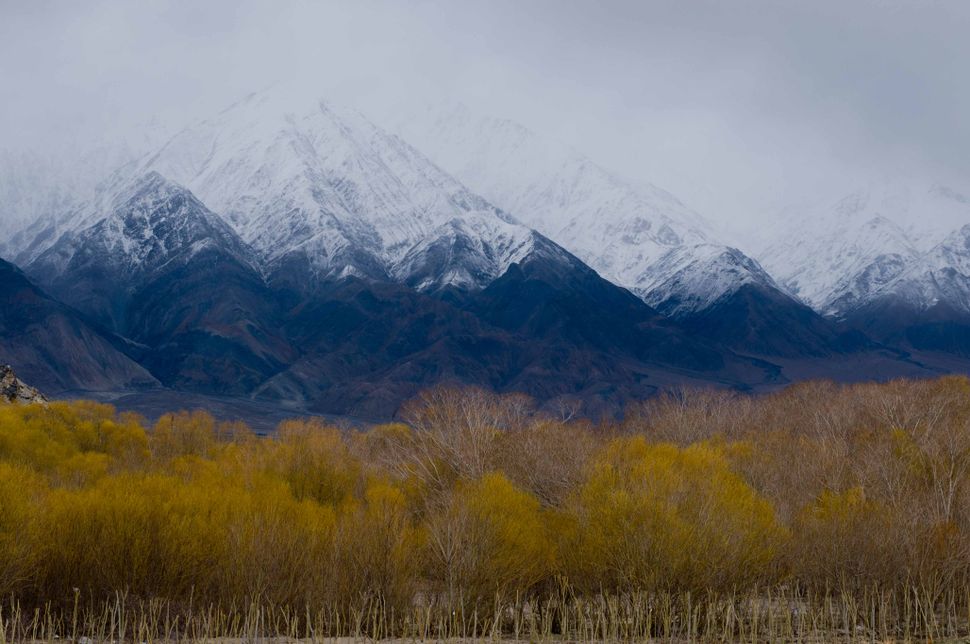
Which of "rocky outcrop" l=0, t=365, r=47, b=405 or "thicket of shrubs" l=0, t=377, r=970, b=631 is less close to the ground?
"rocky outcrop" l=0, t=365, r=47, b=405

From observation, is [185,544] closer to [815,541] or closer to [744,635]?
[744,635]

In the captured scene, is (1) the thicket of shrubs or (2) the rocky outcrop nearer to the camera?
(1) the thicket of shrubs

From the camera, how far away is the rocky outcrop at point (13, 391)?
9425cm

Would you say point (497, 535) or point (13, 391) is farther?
point (13, 391)

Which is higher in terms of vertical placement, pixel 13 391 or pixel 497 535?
pixel 13 391

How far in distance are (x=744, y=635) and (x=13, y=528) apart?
2704 centimetres

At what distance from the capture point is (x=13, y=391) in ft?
314

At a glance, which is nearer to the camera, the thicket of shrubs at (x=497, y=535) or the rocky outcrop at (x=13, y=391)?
the thicket of shrubs at (x=497, y=535)

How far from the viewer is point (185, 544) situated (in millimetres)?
36750

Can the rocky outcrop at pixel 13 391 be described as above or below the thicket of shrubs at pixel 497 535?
above

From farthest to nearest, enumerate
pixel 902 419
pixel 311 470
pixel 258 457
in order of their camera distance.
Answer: pixel 902 419 → pixel 258 457 → pixel 311 470

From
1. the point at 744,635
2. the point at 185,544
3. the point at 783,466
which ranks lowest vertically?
the point at 744,635

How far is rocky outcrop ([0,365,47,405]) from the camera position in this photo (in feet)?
309

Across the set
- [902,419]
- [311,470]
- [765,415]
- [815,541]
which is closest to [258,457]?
[311,470]
